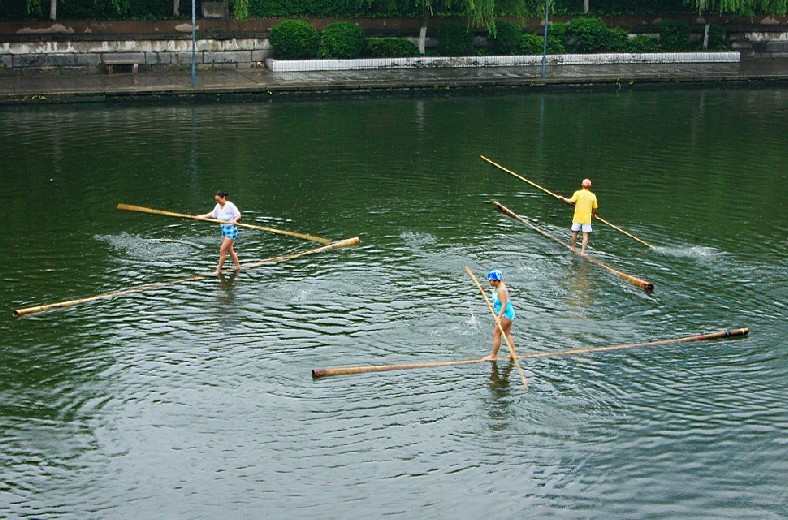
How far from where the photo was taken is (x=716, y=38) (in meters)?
56.2

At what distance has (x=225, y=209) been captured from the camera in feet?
72.5

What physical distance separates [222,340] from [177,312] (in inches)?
72.7

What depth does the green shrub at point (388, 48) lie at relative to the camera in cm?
5069

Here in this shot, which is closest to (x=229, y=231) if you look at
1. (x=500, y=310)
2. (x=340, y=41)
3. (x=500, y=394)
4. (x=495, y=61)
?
(x=500, y=310)

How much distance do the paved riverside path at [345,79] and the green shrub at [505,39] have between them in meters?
1.54

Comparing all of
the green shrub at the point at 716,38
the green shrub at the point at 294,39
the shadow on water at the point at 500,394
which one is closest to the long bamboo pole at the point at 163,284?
the shadow on water at the point at 500,394

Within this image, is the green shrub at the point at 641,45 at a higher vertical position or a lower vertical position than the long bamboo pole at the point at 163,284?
higher

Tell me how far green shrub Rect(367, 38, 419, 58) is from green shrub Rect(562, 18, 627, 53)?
30.0 ft

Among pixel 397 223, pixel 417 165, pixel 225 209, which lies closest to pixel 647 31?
pixel 417 165

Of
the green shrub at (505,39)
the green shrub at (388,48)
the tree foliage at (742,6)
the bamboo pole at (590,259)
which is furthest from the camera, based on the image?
the tree foliage at (742,6)

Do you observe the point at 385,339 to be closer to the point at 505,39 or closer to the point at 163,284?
the point at 163,284

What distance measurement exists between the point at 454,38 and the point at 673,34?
1274cm

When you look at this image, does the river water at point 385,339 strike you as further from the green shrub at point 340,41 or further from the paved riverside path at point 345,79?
the green shrub at point 340,41

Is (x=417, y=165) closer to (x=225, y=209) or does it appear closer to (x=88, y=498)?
(x=225, y=209)
